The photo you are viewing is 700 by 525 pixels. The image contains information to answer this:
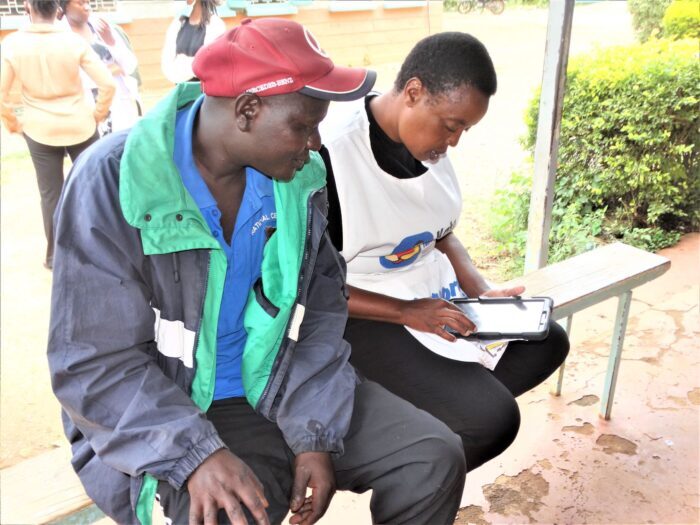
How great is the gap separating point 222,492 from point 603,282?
1.75 m

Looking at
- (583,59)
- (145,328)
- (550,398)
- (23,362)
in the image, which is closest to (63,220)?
(145,328)

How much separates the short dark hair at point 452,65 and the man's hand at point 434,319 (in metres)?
0.64

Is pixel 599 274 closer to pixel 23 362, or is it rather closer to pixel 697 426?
pixel 697 426

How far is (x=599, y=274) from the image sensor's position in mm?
2578

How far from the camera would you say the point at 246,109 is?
139 centimetres

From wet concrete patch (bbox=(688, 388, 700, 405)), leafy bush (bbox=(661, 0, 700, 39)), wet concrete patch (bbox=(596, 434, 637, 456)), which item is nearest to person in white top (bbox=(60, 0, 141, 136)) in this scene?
wet concrete patch (bbox=(596, 434, 637, 456))

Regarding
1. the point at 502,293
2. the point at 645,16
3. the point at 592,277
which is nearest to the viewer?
the point at 502,293

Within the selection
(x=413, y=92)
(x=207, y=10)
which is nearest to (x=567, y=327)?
(x=413, y=92)

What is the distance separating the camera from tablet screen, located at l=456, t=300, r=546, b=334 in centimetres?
199

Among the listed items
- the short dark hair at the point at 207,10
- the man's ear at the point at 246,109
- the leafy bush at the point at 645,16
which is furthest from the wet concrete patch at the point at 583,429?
the leafy bush at the point at 645,16

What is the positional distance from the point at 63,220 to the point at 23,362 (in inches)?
136

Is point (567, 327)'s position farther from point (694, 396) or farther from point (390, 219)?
point (390, 219)

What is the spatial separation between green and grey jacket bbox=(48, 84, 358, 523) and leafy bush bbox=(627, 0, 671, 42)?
7757 mm

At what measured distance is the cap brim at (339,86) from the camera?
1.38m
